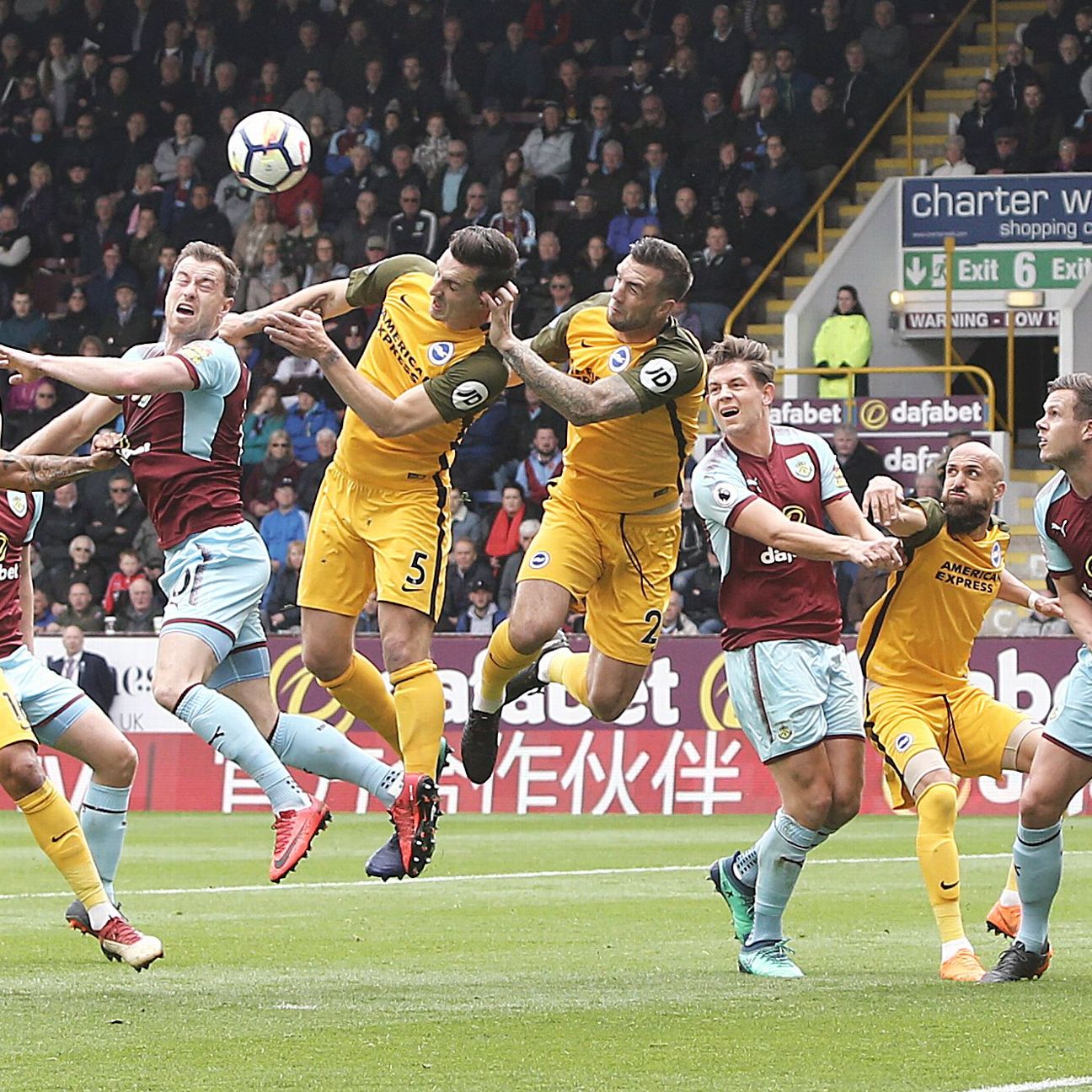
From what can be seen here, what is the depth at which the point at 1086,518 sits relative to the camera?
8227 mm

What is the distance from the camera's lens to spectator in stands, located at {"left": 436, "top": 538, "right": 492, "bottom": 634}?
772 inches

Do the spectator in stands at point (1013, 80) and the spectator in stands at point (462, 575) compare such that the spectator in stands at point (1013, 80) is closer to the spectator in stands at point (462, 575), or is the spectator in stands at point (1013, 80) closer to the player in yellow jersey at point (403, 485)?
the spectator in stands at point (462, 575)

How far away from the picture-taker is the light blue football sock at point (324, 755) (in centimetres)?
940

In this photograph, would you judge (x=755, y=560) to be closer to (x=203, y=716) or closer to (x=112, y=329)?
(x=203, y=716)

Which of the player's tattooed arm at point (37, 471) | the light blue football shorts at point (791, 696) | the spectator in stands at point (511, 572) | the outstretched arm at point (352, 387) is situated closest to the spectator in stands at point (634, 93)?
the spectator in stands at point (511, 572)

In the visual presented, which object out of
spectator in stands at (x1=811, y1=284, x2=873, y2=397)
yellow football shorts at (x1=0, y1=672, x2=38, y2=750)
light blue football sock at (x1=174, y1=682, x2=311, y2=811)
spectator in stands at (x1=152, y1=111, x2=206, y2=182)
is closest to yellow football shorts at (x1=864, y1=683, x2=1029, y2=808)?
light blue football sock at (x1=174, y1=682, x2=311, y2=811)

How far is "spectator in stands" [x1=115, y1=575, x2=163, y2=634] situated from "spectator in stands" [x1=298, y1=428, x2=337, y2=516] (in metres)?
1.71

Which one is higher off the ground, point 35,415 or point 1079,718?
point 35,415

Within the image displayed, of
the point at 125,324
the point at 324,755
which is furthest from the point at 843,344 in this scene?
the point at 324,755

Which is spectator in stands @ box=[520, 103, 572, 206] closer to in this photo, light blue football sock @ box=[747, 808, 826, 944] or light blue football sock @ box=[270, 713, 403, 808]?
light blue football sock @ box=[270, 713, 403, 808]

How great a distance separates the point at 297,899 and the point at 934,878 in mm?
4616

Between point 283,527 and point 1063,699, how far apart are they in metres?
13.4

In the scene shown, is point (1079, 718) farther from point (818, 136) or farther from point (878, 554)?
point (818, 136)

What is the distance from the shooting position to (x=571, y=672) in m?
10.1
